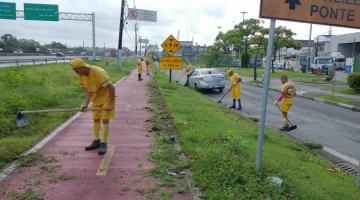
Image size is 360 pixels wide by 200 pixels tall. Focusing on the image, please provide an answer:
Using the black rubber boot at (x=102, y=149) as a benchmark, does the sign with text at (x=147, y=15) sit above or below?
above

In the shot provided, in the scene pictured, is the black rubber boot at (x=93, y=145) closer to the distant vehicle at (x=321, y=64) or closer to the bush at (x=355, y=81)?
the bush at (x=355, y=81)

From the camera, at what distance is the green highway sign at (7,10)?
1416 inches

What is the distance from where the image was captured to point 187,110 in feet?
39.4

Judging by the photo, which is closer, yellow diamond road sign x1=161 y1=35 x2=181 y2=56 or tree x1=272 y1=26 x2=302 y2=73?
Answer: yellow diamond road sign x1=161 y1=35 x2=181 y2=56

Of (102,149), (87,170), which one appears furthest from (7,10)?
(87,170)

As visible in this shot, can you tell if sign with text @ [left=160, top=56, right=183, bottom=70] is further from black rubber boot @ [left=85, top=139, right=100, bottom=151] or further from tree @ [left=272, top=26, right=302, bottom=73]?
tree @ [left=272, top=26, right=302, bottom=73]

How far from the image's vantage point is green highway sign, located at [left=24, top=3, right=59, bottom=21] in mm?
37562

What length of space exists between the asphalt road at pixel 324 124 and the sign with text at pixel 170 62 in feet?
13.7

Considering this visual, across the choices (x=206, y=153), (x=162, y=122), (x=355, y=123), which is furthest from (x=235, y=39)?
(x=206, y=153)

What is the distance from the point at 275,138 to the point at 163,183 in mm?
4573

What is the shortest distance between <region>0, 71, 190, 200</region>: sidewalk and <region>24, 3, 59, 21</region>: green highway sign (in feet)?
105

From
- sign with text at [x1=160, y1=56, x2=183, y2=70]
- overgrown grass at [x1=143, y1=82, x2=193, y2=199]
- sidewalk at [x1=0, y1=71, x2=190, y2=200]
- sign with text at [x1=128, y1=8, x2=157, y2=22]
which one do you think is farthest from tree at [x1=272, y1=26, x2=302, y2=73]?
sidewalk at [x1=0, y1=71, x2=190, y2=200]

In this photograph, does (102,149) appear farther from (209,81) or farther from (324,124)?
(209,81)

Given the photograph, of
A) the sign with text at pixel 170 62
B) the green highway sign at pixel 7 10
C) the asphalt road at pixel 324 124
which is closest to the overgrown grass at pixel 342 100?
the asphalt road at pixel 324 124
